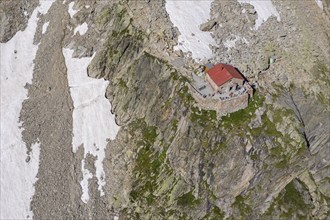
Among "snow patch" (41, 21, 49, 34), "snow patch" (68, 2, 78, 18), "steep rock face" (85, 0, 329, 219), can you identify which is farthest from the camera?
"snow patch" (41, 21, 49, 34)

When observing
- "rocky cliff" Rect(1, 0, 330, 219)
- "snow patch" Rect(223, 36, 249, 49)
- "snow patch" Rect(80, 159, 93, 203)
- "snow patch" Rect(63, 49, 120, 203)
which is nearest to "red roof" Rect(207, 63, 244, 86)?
"rocky cliff" Rect(1, 0, 330, 219)

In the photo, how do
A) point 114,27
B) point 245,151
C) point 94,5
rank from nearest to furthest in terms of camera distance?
point 245,151
point 114,27
point 94,5

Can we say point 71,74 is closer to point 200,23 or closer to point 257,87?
point 200,23

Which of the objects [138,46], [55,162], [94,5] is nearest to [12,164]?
[55,162]

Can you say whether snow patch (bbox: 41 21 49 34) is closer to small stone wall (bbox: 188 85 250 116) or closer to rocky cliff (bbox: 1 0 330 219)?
rocky cliff (bbox: 1 0 330 219)

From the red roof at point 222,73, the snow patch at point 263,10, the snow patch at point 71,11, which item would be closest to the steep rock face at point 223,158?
the red roof at point 222,73

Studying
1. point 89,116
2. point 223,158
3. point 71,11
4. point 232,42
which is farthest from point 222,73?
point 71,11

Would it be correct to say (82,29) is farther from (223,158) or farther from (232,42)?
(223,158)
